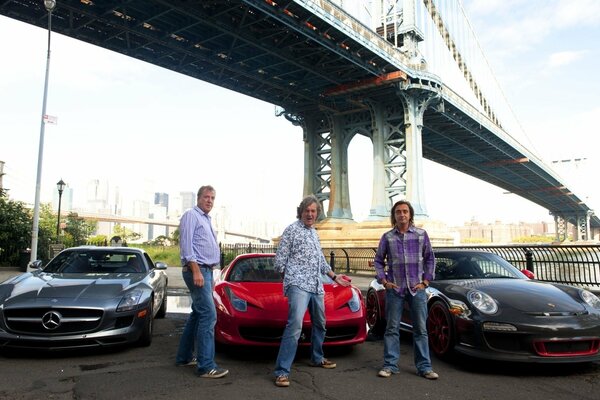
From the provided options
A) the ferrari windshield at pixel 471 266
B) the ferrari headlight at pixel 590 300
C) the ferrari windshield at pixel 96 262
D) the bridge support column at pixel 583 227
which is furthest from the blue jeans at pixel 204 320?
the bridge support column at pixel 583 227

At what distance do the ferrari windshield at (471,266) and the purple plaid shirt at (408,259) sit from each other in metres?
1.17

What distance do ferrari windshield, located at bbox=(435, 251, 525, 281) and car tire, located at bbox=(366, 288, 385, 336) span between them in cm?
115

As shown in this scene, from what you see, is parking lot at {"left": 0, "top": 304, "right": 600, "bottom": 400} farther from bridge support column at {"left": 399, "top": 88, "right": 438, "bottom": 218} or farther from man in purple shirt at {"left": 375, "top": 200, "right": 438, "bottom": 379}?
bridge support column at {"left": 399, "top": 88, "right": 438, "bottom": 218}

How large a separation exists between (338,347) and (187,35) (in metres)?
23.1

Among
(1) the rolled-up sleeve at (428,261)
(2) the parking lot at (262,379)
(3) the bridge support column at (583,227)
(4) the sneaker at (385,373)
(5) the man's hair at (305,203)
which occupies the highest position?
(3) the bridge support column at (583,227)

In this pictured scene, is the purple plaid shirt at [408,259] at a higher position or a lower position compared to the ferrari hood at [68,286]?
higher

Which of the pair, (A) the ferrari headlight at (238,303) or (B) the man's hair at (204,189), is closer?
→ (B) the man's hair at (204,189)

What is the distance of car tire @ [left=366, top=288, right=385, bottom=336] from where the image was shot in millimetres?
6570

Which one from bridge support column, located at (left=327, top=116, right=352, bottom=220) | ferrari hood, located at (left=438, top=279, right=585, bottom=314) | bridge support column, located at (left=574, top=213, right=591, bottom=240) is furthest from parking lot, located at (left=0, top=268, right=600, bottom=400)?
bridge support column, located at (left=574, top=213, right=591, bottom=240)

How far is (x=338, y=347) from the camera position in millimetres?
5547

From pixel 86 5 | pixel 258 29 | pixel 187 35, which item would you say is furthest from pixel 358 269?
pixel 86 5

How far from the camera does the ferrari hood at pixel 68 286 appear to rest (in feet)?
16.5

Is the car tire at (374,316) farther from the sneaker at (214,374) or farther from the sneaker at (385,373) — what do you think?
the sneaker at (214,374)

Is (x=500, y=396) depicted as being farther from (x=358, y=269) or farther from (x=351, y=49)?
(x=351, y=49)
